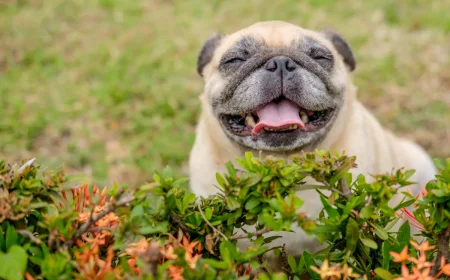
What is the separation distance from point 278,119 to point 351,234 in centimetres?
114

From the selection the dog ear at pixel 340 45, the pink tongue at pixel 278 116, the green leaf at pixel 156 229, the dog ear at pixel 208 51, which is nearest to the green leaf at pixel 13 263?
the green leaf at pixel 156 229

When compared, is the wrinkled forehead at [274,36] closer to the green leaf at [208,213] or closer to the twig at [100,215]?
the green leaf at [208,213]

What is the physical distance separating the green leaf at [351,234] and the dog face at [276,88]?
1.03 meters

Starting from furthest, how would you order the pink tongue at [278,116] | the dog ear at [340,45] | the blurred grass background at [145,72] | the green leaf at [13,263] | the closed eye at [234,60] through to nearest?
the blurred grass background at [145,72] → the dog ear at [340,45] → the closed eye at [234,60] → the pink tongue at [278,116] → the green leaf at [13,263]

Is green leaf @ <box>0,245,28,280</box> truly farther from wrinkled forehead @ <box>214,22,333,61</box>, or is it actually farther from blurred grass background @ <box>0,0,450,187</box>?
blurred grass background @ <box>0,0,450,187</box>

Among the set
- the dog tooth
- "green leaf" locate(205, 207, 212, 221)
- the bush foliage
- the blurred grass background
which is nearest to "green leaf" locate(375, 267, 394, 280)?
the bush foliage

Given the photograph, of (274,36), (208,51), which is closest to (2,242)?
(274,36)

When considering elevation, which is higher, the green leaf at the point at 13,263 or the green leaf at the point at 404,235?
the green leaf at the point at 13,263

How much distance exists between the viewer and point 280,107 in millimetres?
2814

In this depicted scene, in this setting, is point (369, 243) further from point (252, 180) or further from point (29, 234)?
point (29, 234)

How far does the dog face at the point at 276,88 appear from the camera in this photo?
106 inches

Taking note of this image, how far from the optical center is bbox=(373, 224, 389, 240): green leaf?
1.69 metres

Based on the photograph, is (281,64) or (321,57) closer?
(281,64)

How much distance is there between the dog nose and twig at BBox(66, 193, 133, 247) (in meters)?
1.32
